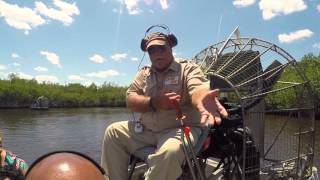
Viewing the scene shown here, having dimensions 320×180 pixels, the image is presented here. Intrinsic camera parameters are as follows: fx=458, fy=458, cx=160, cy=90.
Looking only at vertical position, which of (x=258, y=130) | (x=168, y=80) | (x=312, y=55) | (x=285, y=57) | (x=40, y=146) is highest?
(x=312, y=55)

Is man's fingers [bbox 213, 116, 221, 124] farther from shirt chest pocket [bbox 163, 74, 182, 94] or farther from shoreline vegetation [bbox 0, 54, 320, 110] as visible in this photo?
shoreline vegetation [bbox 0, 54, 320, 110]

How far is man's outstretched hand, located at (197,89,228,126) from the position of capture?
3.35 m

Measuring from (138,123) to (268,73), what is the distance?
6.31 feet

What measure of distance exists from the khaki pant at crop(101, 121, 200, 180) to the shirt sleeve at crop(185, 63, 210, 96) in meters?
0.41

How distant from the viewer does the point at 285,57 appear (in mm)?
5680

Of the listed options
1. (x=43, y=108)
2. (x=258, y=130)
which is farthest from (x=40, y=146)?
(x=43, y=108)

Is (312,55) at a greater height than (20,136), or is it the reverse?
(312,55)

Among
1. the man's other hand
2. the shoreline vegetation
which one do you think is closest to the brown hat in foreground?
the man's other hand

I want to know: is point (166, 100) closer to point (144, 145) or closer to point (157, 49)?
point (157, 49)

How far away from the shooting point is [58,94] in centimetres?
12462

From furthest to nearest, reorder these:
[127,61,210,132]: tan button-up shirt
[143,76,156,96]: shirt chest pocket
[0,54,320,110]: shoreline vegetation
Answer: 1. [0,54,320,110]: shoreline vegetation
2. [143,76,156,96]: shirt chest pocket
3. [127,61,210,132]: tan button-up shirt

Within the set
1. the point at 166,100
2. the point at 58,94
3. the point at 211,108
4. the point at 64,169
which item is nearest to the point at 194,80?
the point at 166,100

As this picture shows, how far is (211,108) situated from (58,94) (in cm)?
12435

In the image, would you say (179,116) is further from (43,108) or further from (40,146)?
(43,108)
